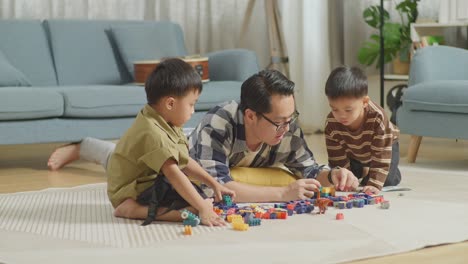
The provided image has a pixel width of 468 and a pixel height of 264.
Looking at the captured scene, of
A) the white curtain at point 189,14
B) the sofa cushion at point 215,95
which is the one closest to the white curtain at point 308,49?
the white curtain at point 189,14

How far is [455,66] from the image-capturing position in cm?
437

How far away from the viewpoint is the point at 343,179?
2924 mm

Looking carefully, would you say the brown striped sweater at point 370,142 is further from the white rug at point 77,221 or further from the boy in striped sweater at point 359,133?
the white rug at point 77,221

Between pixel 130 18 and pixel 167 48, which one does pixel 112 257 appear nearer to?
pixel 167 48

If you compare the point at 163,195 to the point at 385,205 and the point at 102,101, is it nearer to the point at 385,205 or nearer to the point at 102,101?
the point at 385,205

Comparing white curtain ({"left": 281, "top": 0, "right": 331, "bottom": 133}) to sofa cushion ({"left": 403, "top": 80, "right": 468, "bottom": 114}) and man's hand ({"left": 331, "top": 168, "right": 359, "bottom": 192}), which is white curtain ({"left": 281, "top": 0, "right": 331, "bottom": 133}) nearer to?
sofa cushion ({"left": 403, "top": 80, "right": 468, "bottom": 114})

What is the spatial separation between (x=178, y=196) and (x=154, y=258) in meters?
0.54

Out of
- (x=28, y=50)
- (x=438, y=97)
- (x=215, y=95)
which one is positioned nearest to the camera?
(x=438, y=97)

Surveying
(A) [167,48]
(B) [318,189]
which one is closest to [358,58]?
(A) [167,48]

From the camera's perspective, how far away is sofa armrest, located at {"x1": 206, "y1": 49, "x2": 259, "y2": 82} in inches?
186

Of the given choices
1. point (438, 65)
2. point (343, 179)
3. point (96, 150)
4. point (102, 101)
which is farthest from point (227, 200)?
point (438, 65)

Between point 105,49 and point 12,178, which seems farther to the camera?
point 105,49

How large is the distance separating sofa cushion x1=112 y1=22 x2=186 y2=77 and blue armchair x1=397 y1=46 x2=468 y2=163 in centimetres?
149

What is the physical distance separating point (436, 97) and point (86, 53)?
2009 mm
